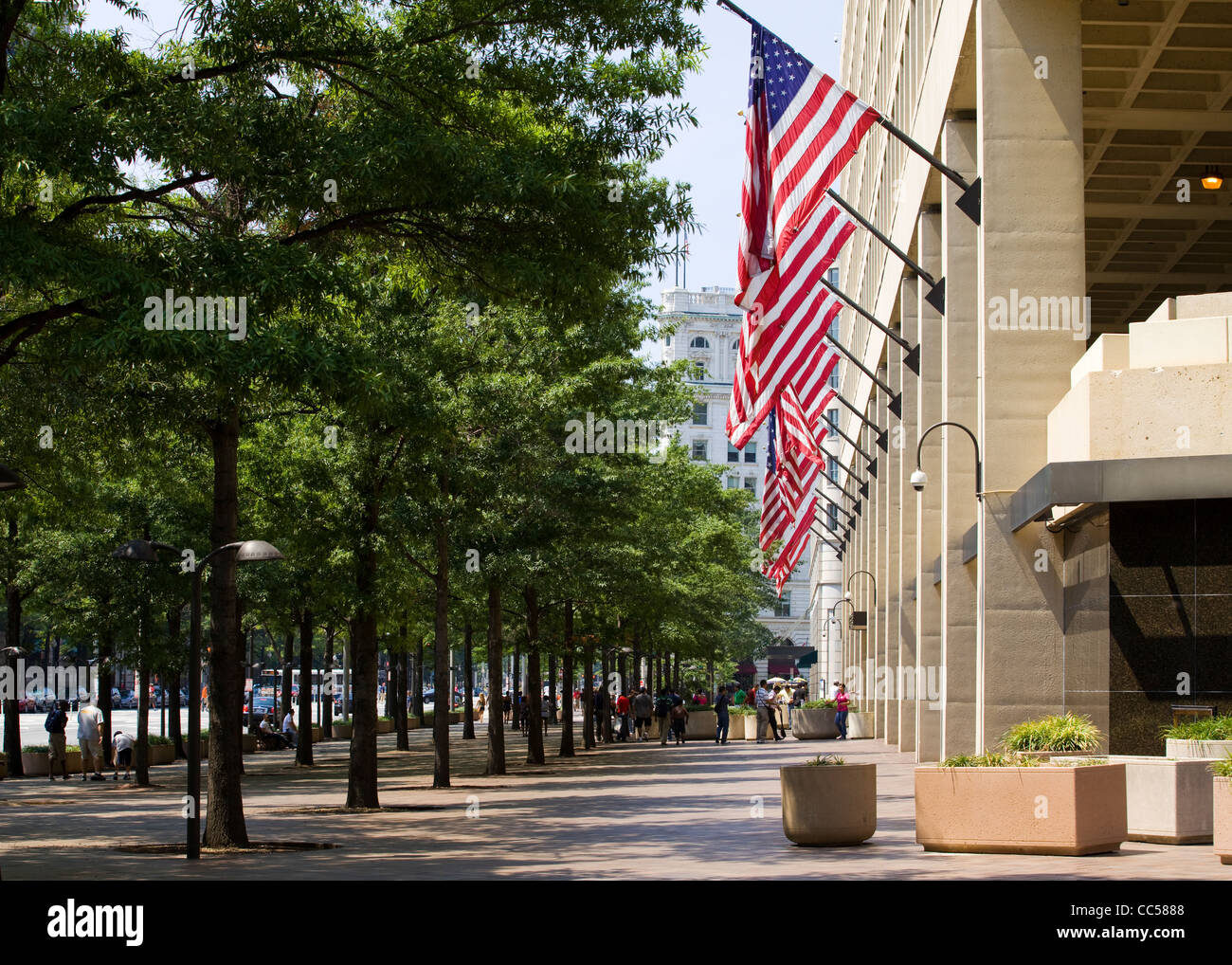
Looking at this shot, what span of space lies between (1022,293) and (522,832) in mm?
9956

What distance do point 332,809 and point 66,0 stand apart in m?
13.1

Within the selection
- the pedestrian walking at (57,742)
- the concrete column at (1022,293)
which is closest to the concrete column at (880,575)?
the pedestrian walking at (57,742)

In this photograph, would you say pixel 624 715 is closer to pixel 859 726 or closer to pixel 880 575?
pixel 859 726

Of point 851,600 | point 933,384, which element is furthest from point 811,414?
point 851,600

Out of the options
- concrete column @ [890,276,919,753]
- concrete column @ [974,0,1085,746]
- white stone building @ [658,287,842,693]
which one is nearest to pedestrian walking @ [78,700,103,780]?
concrete column @ [890,276,919,753]

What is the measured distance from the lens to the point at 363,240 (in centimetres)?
1877

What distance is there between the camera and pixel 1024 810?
46.0 feet

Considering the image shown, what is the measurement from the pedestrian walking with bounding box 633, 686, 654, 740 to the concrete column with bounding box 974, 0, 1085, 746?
34102 mm

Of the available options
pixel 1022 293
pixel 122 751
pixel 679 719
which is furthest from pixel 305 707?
pixel 1022 293

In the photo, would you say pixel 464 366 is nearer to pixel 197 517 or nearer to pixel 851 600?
pixel 197 517

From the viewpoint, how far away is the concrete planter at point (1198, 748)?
15.2m

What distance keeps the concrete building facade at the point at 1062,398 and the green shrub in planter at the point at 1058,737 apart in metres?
2.30

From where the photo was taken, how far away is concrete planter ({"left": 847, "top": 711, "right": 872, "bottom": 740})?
53.2 metres

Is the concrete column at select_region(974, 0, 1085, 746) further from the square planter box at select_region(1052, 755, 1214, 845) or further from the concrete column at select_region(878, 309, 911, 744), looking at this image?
the concrete column at select_region(878, 309, 911, 744)
